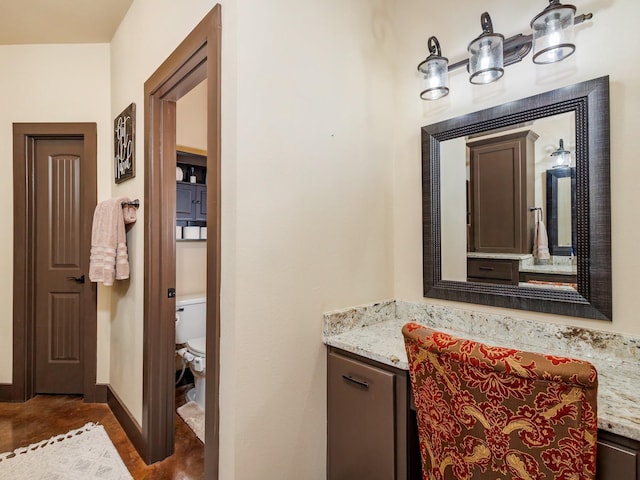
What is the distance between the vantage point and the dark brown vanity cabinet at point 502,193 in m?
1.37

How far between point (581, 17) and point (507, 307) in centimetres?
110

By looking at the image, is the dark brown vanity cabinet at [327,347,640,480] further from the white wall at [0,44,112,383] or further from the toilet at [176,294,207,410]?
the white wall at [0,44,112,383]

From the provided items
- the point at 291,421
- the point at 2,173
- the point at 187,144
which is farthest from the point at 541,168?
the point at 2,173

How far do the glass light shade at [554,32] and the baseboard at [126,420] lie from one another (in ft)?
8.58

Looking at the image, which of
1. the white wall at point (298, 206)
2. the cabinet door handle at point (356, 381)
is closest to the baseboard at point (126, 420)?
the white wall at point (298, 206)

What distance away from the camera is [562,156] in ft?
4.15

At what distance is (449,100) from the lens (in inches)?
62.6

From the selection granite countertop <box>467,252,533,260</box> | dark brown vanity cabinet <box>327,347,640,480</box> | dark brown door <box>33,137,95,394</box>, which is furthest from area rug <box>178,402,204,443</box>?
granite countertop <box>467,252,533,260</box>

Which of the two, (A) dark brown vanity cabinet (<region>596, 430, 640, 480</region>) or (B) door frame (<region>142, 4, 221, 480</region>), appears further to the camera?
(B) door frame (<region>142, 4, 221, 480</region>)

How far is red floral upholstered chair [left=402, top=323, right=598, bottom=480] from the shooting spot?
723 millimetres

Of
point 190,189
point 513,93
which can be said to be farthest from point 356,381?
point 190,189

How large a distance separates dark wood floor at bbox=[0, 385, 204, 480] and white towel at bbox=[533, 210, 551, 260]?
6.34 ft

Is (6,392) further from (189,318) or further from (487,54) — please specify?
(487,54)

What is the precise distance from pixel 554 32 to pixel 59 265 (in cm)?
339
